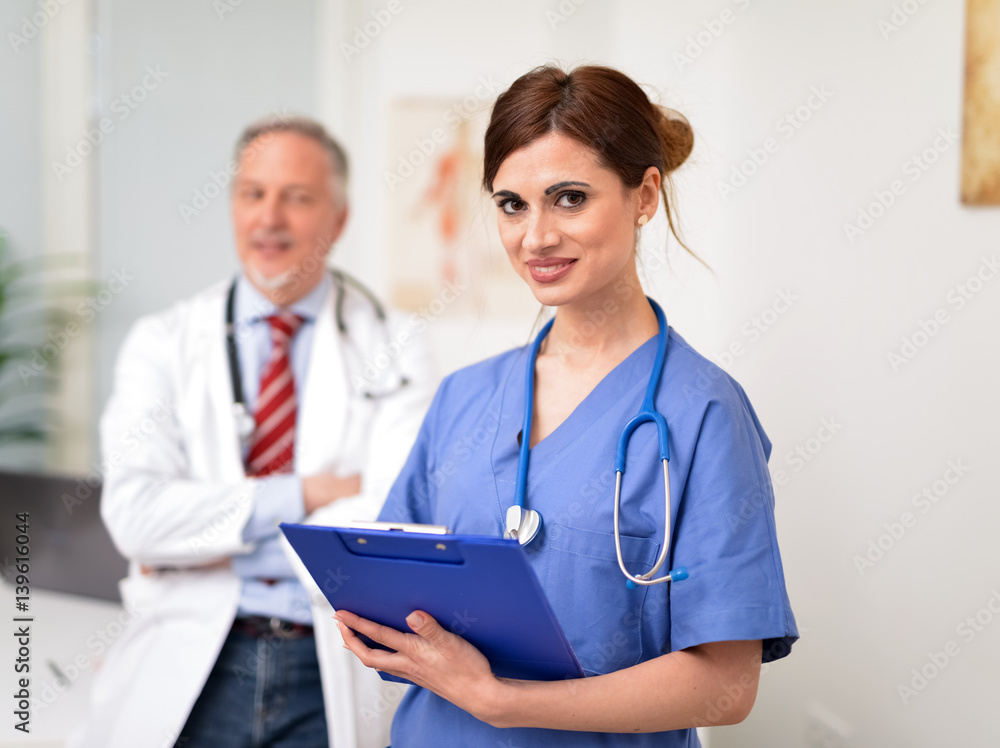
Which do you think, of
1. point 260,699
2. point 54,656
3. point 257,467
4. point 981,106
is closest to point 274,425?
→ point 257,467

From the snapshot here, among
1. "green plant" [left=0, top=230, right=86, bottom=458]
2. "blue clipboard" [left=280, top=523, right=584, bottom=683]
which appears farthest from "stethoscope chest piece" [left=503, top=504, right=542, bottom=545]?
"green plant" [left=0, top=230, right=86, bottom=458]

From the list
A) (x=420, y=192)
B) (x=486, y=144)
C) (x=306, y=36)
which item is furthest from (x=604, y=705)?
(x=306, y=36)

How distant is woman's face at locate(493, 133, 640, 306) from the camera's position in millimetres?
997

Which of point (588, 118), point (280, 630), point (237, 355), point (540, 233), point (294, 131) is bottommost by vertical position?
point (280, 630)

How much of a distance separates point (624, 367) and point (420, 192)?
2.38 metres

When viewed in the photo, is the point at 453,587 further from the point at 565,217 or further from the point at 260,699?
the point at 260,699

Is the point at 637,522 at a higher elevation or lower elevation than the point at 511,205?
lower

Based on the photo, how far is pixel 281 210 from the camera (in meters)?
1.79

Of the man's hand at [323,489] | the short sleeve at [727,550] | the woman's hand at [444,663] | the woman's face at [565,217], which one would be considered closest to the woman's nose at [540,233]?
the woman's face at [565,217]

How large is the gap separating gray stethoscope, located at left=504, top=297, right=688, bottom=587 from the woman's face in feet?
0.44

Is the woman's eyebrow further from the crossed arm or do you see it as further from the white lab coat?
the white lab coat

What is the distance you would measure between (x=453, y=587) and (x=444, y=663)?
0.38 ft

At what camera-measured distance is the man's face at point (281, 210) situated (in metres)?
1.78

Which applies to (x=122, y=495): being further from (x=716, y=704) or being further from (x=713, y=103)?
(x=713, y=103)
